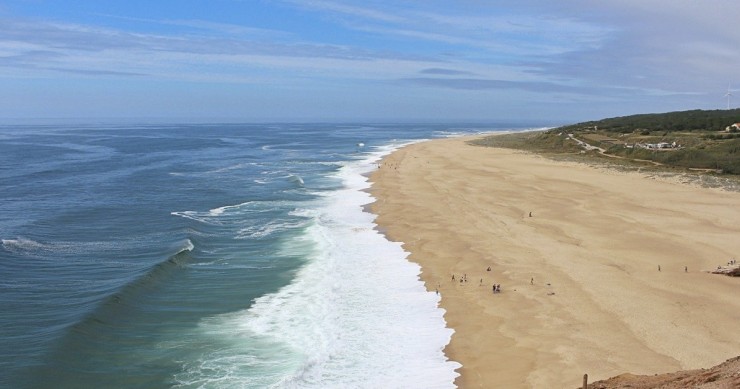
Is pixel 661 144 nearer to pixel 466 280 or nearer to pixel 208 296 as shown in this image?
pixel 466 280

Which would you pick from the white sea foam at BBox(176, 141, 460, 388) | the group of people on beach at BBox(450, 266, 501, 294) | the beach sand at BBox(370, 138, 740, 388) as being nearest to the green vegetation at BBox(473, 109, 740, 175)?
the beach sand at BBox(370, 138, 740, 388)

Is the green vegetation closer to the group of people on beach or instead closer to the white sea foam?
the group of people on beach

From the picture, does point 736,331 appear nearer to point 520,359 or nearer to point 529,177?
point 520,359

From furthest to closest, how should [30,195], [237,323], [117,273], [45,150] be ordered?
[45,150]
[30,195]
[117,273]
[237,323]

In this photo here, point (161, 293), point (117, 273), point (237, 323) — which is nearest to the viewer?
point (237, 323)

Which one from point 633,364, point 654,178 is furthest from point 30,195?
point 654,178

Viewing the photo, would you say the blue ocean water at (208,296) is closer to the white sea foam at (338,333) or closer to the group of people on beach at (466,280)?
the white sea foam at (338,333)
